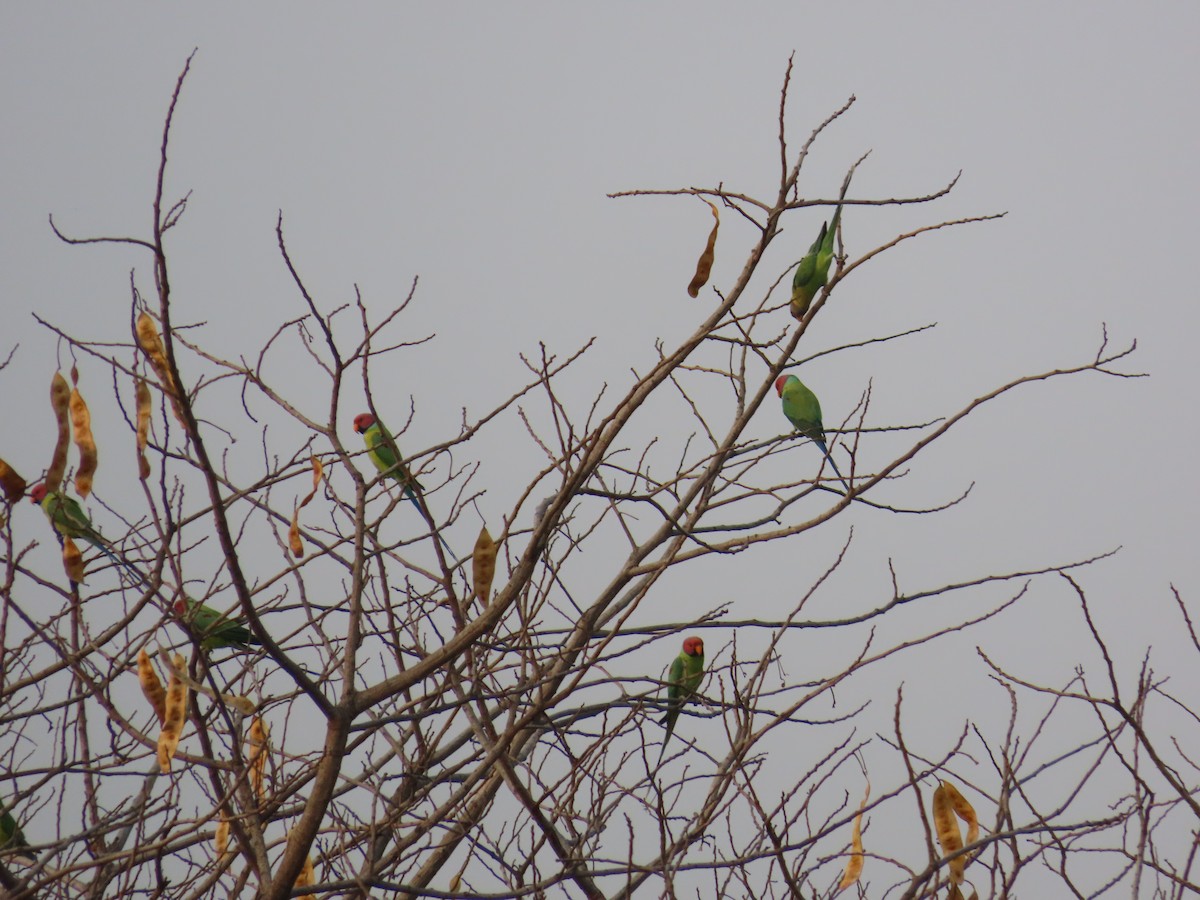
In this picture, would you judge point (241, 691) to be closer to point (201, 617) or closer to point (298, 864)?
point (201, 617)

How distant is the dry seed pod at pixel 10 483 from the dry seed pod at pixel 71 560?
7.5 inches

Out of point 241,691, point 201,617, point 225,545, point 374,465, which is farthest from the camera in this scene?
point 374,465

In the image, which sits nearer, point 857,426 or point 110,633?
point 110,633

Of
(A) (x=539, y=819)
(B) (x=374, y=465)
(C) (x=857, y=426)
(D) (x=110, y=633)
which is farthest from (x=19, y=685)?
(B) (x=374, y=465)

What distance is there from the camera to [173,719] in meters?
2.30

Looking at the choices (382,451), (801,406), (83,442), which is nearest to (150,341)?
(83,442)

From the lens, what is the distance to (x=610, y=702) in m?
4.12

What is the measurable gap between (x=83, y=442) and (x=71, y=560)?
0.40 meters

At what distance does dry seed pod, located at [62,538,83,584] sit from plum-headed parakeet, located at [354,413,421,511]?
84 centimetres

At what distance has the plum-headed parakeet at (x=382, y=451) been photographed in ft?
9.91

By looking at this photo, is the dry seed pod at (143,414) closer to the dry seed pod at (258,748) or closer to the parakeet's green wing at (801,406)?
the dry seed pod at (258,748)

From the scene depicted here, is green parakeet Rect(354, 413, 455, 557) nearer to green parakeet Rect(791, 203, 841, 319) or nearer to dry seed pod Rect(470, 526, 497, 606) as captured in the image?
dry seed pod Rect(470, 526, 497, 606)

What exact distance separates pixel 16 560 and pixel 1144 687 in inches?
127

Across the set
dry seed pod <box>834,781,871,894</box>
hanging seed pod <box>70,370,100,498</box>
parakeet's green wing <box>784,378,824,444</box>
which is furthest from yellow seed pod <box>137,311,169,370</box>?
parakeet's green wing <box>784,378,824,444</box>
